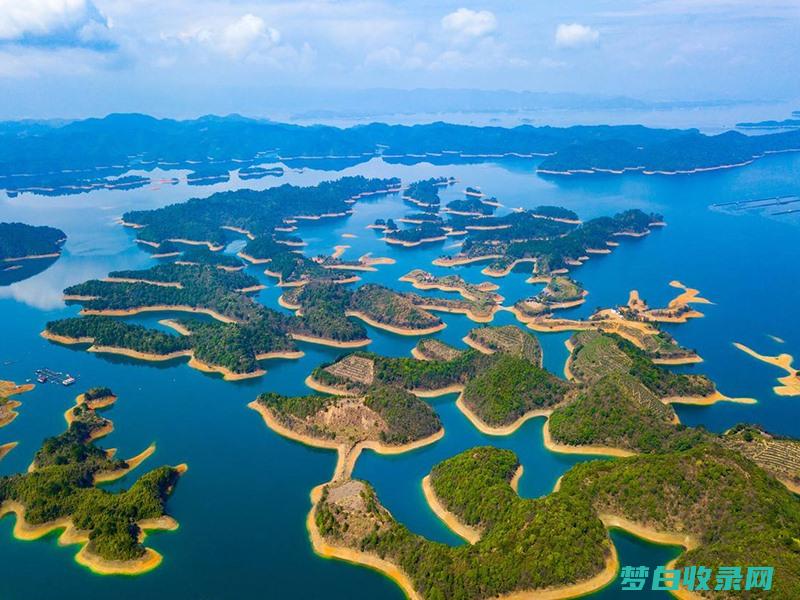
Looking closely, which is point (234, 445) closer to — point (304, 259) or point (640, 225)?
point (304, 259)

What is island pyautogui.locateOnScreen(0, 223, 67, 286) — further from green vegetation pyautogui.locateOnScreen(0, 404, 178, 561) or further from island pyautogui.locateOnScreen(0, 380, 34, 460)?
green vegetation pyautogui.locateOnScreen(0, 404, 178, 561)

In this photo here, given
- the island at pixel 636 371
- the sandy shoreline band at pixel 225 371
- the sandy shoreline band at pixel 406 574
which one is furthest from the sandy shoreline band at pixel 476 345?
the sandy shoreline band at pixel 406 574

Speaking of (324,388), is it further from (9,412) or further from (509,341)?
(9,412)

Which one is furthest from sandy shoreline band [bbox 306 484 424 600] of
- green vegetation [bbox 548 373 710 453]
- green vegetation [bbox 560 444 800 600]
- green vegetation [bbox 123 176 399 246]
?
green vegetation [bbox 123 176 399 246]

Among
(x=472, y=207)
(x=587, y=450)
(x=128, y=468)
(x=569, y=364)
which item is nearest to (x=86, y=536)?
(x=128, y=468)

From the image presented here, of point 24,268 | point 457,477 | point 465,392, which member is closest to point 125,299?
point 24,268
